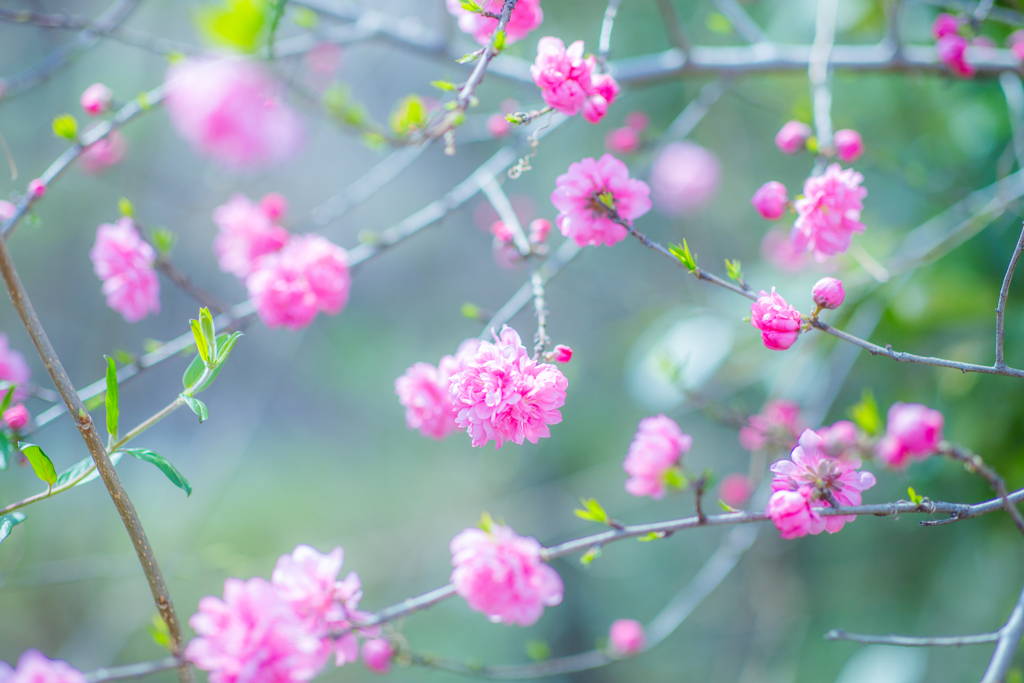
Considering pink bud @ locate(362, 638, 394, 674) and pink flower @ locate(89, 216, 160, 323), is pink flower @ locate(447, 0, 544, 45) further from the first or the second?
pink bud @ locate(362, 638, 394, 674)

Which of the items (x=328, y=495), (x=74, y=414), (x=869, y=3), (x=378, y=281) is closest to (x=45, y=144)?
(x=378, y=281)

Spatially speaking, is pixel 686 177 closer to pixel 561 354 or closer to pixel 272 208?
pixel 272 208

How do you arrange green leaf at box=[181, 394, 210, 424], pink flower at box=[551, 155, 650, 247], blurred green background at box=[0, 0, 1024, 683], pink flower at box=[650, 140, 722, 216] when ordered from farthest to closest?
pink flower at box=[650, 140, 722, 216]
blurred green background at box=[0, 0, 1024, 683]
pink flower at box=[551, 155, 650, 247]
green leaf at box=[181, 394, 210, 424]

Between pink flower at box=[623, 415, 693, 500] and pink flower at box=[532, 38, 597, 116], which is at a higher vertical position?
pink flower at box=[532, 38, 597, 116]

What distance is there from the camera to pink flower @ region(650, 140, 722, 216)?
1.76 m

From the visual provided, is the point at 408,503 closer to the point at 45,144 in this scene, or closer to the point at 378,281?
the point at 378,281

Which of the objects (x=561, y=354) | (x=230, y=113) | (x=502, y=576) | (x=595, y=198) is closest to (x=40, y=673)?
(x=502, y=576)

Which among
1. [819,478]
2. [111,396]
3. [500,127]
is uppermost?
[500,127]

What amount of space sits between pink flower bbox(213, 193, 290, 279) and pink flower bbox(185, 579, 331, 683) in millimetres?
531

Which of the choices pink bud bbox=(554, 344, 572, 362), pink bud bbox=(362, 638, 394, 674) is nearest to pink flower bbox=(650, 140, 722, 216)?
pink bud bbox=(554, 344, 572, 362)

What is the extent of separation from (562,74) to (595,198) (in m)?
0.12

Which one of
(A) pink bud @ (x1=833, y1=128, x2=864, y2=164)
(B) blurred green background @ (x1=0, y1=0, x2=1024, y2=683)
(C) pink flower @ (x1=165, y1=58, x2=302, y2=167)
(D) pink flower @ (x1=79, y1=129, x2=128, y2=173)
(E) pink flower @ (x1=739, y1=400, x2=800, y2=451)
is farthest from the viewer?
(C) pink flower @ (x1=165, y1=58, x2=302, y2=167)

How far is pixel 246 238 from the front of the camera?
38.4 inches

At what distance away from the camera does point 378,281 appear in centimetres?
239
